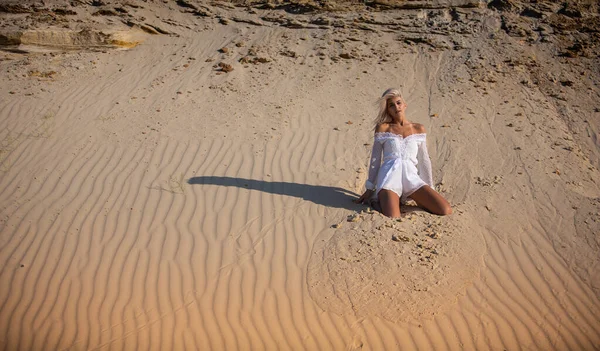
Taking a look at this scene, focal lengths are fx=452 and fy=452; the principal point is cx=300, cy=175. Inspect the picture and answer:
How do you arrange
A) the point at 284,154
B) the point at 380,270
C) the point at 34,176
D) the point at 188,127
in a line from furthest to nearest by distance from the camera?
the point at 188,127
the point at 284,154
the point at 34,176
the point at 380,270

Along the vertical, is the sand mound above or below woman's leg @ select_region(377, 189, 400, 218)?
below

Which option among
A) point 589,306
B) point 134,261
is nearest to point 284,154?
point 134,261

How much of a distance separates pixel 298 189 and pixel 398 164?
49.9 inches

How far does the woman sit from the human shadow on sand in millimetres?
273

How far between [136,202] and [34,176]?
5.37ft

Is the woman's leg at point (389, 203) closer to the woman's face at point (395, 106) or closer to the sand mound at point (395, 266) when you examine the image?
the sand mound at point (395, 266)

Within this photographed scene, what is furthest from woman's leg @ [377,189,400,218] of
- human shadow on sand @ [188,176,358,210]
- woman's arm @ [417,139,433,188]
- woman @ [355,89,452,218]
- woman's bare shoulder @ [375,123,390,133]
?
woman's bare shoulder @ [375,123,390,133]

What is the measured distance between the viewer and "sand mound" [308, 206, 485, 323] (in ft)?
12.4

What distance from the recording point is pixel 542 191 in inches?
212

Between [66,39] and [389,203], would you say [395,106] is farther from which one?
[66,39]

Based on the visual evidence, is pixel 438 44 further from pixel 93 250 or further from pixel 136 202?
pixel 93 250

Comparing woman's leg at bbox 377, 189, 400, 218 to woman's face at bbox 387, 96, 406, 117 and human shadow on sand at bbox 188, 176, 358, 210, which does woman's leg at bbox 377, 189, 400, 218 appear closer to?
human shadow on sand at bbox 188, 176, 358, 210

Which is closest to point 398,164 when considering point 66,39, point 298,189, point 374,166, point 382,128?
point 374,166

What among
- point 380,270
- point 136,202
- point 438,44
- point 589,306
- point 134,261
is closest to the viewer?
point 589,306
